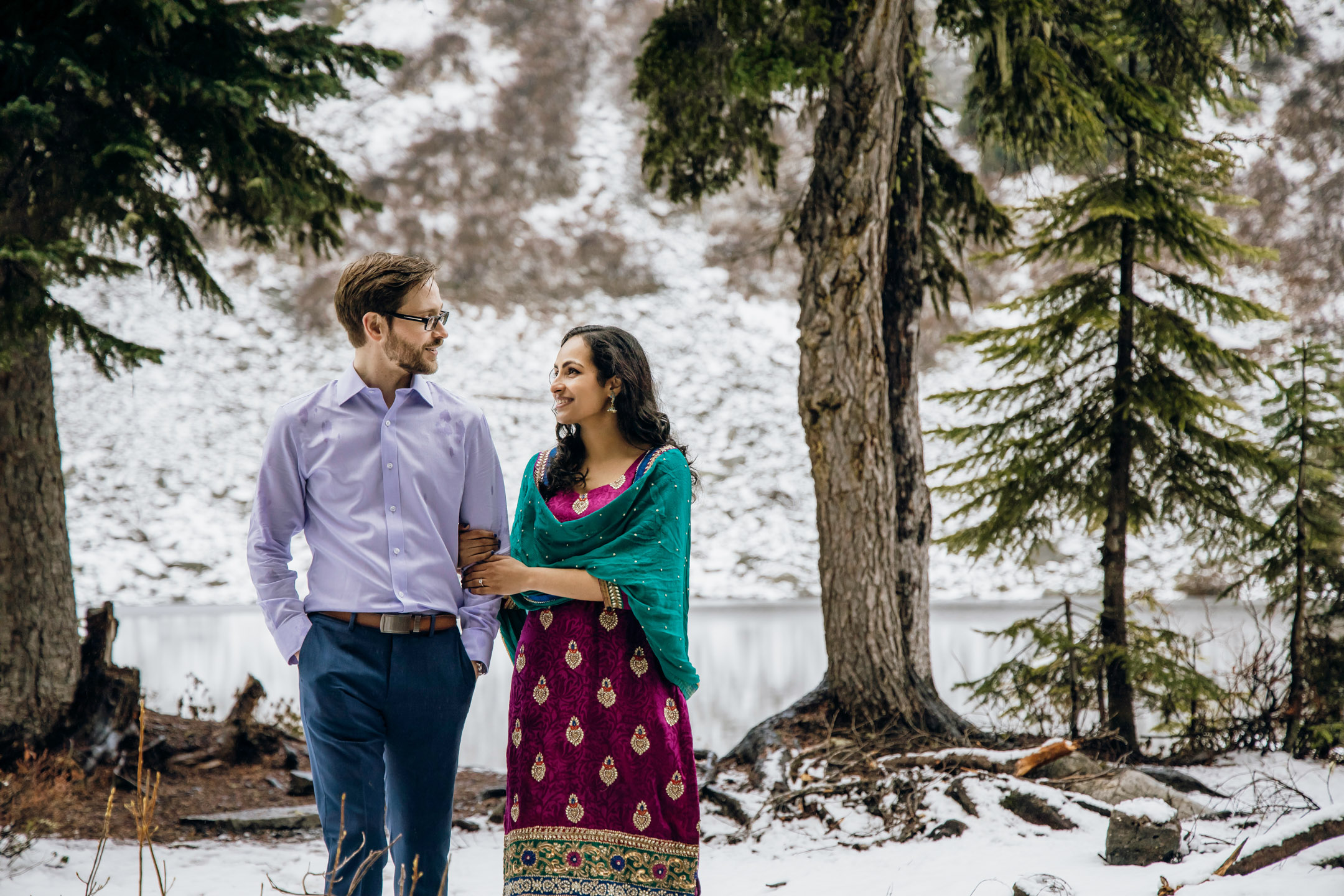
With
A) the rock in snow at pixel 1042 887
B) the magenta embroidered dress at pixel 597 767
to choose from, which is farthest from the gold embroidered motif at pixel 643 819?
the rock in snow at pixel 1042 887

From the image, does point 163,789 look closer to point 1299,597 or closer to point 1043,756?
point 1043,756

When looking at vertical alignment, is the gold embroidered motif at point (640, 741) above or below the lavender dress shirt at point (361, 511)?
below

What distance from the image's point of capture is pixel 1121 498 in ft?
24.4

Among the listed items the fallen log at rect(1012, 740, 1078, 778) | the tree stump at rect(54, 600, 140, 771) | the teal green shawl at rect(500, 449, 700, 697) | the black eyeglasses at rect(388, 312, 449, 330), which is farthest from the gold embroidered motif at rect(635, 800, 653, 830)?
the tree stump at rect(54, 600, 140, 771)

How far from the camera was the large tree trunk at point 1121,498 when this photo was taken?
719 cm

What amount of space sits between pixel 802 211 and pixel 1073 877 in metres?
4.21

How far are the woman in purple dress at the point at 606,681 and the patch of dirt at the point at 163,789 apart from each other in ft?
8.20

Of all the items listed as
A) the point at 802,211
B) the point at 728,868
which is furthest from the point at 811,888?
the point at 802,211

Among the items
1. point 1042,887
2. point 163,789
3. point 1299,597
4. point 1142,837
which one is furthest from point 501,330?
point 1042,887

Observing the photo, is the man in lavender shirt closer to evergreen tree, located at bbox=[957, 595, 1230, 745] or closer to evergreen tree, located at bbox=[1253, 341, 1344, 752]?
evergreen tree, located at bbox=[957, 595, 1230, 745]

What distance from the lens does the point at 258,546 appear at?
2615mm

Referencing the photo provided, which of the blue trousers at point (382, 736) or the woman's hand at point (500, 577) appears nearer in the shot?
the blue trousers at point (382, 736)

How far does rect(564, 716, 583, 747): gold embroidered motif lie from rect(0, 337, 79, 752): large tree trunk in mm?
4484

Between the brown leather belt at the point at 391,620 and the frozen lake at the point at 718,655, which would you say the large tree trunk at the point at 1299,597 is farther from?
the brown leather belt at the point at 391,620
